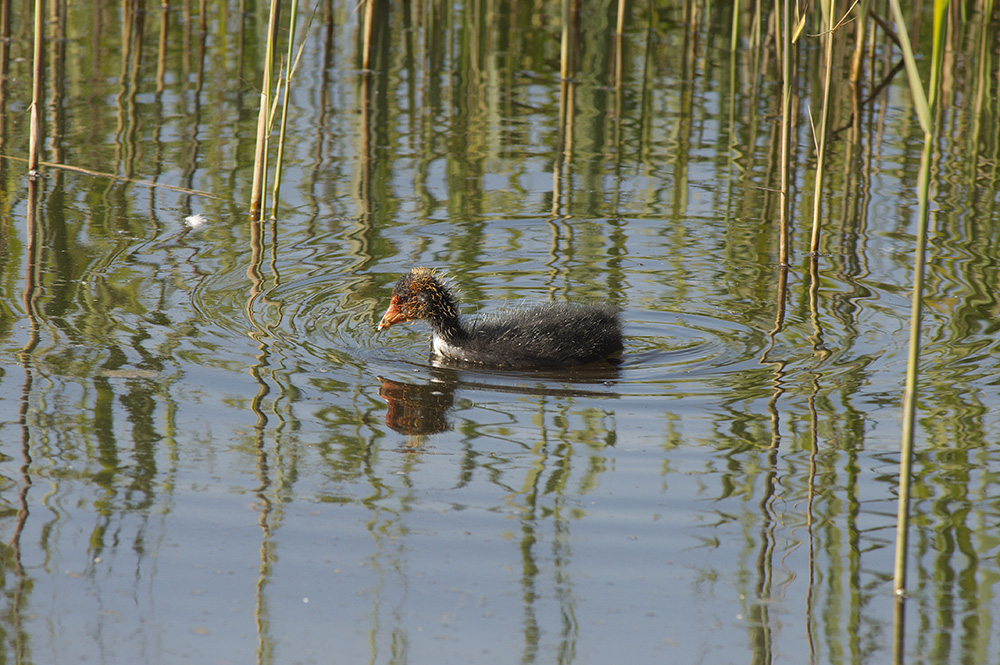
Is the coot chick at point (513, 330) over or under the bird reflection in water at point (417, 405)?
over

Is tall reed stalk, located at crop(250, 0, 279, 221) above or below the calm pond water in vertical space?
above

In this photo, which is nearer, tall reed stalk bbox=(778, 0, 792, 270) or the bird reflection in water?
the bird reflection in water

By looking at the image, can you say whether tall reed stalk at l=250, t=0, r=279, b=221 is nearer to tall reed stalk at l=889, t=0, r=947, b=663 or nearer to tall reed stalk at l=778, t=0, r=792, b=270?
tall reed stalk at l=778, t=0, r=792, b=270

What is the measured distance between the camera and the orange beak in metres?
6.12

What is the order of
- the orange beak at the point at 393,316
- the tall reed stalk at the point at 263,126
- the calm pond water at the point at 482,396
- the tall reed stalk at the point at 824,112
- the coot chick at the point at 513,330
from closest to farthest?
1. the calm pond water at the point at 482,396
2. the coot chick at the point at 513,330
3. the orange beak at the point at 393,316
4. the tall reed stalk at the point at 824,112
5. the tall reed stalk at the point at 263,126

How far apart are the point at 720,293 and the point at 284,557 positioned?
11.8 ft

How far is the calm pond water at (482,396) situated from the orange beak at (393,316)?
0.14 meters

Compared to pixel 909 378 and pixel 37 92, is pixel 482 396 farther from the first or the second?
pixel 37 92

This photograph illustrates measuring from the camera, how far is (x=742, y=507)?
4.38 m

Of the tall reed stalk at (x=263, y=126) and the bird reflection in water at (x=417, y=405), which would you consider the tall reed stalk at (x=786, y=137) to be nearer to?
the bird reflection in water at (x=417, y=405)

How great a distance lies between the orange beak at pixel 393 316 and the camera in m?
6.12

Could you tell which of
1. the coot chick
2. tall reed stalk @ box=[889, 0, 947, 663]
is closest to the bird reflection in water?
the coot chick

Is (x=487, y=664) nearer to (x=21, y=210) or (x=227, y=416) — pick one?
(x=227, y=416)

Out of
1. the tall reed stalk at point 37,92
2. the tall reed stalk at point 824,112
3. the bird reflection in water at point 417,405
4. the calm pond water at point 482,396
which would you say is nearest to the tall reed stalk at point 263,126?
the calm pond water at point 482,396
